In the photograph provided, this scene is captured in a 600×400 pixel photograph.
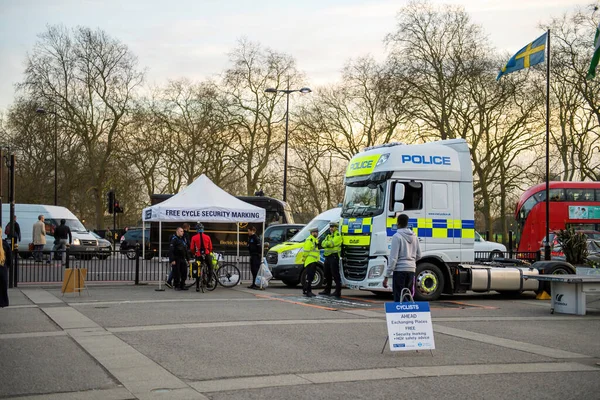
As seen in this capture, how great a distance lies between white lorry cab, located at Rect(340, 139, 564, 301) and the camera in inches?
672

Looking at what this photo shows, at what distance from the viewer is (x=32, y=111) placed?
55.4 metres

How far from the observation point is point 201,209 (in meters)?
21.7

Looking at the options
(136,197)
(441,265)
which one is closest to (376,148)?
(441,265)

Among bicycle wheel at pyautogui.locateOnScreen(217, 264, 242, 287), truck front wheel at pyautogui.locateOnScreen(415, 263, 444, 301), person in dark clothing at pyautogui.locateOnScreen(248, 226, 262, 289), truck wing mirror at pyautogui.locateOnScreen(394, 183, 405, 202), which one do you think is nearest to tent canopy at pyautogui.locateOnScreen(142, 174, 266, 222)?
person in dark clothing at pyautogui.locateOnScreen(248, 226, 262, 289)

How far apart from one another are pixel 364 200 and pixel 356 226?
641 mm

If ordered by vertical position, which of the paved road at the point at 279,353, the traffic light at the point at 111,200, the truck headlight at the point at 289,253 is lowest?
the paved road at the point at 279,353

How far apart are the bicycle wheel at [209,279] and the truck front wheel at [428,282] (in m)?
5.99

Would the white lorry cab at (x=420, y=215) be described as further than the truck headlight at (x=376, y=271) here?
Yes

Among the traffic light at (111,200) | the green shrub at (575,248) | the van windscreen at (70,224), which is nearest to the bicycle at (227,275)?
the green shrub at (575,248)

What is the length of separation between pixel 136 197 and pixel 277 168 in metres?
17.3

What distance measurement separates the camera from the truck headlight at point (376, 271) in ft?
55.5

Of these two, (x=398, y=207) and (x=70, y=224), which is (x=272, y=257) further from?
(x=70, y=224)

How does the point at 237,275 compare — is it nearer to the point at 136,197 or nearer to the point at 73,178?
the point at 73,178

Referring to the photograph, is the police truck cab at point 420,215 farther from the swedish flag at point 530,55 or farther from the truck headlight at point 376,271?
the swedish flag at point 530,55
